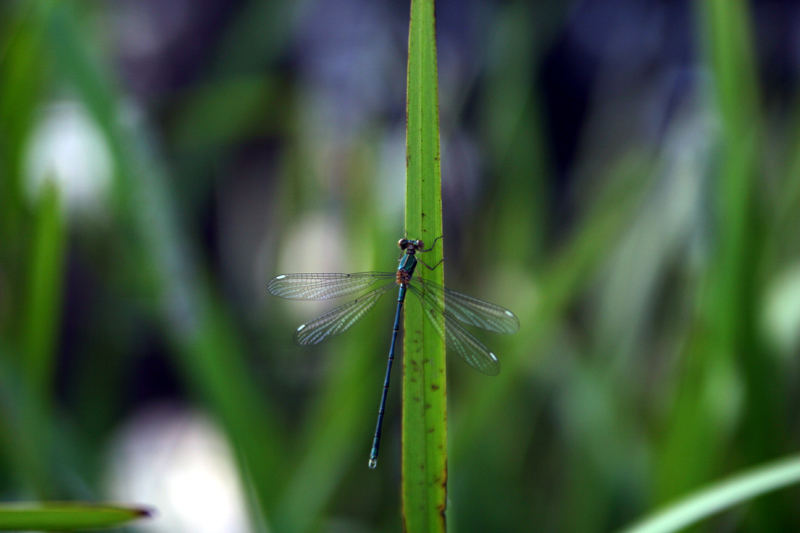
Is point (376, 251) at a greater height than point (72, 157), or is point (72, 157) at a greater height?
point (72, 157)

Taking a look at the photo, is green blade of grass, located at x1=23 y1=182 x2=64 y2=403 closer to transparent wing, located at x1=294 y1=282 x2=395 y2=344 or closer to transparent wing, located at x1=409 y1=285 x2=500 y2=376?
transparent wing, located at x1=294 y1=282 x2=395 y2=344

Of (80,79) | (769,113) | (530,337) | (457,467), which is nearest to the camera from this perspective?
(80,79)

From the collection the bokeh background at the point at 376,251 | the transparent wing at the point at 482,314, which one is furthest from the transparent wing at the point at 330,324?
the transparent wing at the point at 482,314

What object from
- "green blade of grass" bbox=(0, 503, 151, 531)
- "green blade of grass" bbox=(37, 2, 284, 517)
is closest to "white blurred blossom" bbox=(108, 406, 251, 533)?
"green blade of grass" bbox=(37, 2, 284, 517)

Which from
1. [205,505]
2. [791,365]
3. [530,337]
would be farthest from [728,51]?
[205,505]

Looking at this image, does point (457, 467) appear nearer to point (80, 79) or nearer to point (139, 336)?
point (80, 79)

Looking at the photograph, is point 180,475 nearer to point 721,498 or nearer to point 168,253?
point 168,253

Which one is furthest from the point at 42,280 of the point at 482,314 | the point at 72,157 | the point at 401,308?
the point at 72,157
